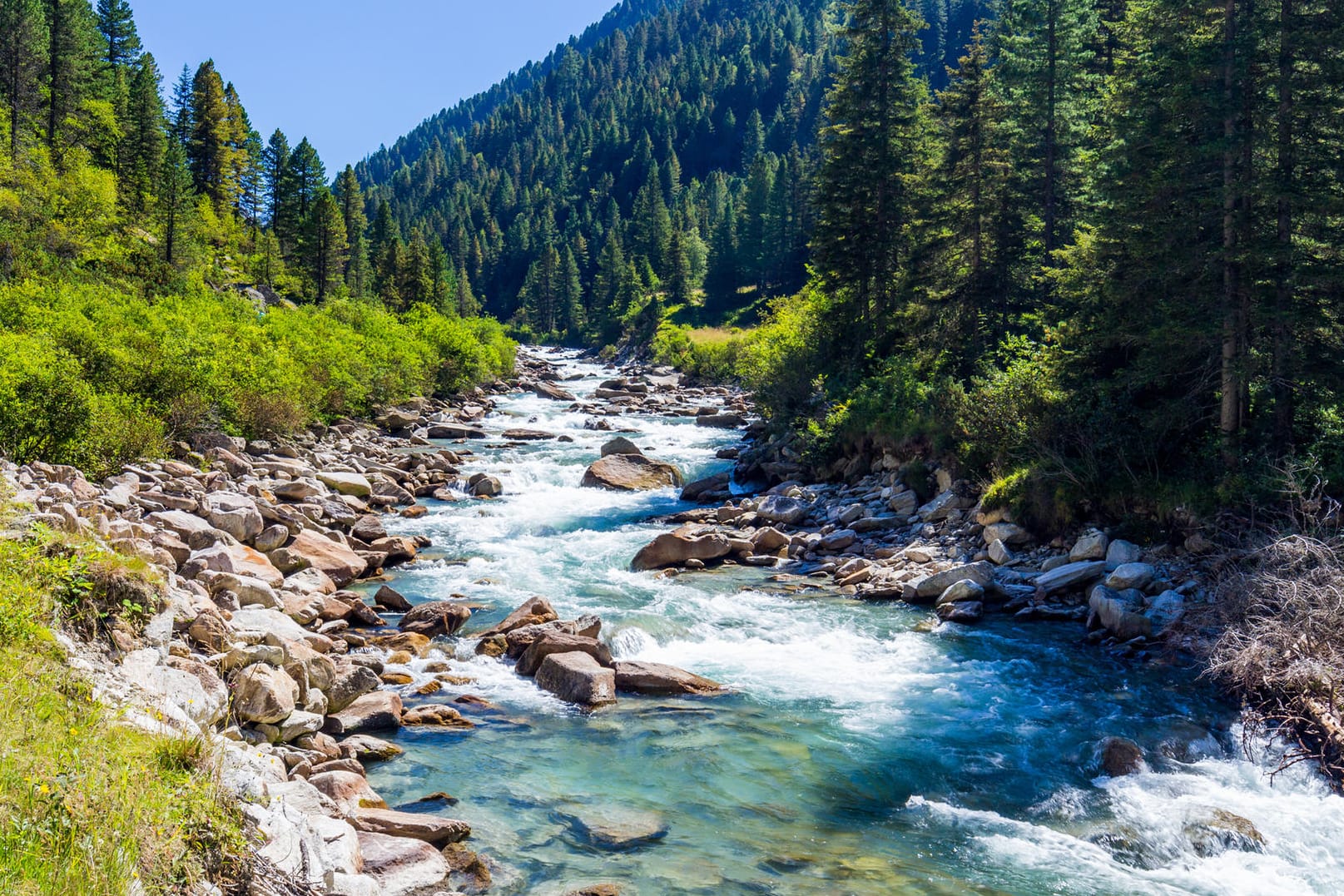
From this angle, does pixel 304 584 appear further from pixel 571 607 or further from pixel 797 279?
pixel 797 279

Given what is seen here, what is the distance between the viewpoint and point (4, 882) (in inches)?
162

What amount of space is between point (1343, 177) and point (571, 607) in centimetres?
1537

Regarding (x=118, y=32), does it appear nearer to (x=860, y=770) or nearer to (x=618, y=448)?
(x=618, y=448)

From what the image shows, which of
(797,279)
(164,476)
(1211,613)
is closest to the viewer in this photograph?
(1211,613)

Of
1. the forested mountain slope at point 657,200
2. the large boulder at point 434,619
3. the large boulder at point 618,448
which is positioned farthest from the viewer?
the forested mountain slope at point 657,200

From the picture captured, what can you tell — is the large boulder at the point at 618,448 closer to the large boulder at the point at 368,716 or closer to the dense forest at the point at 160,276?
the dense forest at the point at 160,276

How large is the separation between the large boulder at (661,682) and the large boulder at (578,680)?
20 cm

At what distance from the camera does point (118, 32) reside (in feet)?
229

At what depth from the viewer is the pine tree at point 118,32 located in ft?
226

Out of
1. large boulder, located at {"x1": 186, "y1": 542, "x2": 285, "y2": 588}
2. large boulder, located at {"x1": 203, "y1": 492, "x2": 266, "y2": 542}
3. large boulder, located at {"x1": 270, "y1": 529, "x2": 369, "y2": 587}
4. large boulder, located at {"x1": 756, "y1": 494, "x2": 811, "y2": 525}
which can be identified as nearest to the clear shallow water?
large boulder, located at {"x1": 270, "y1": 529, "x2": 369, "y2": 587}

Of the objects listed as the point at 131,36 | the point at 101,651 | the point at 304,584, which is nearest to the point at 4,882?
the point at 101,651

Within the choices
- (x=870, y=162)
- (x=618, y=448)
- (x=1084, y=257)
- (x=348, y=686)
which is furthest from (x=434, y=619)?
(x=870, y=162)

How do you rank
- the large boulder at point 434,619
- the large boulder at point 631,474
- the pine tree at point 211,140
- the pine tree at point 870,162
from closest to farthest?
the large boulder at point 434,619 → the large boulder at point 631,474 → the pine tree at point 870,162 → the pine tree at point 211,140

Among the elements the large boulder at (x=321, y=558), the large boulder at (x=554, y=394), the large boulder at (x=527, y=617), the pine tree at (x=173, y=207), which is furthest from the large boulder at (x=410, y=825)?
the pine tree at (x=173, y=207)
